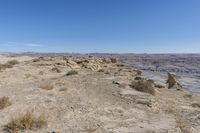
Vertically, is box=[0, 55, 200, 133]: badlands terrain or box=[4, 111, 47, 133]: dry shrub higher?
box=[4, 111, 47, 133]: dry shrub

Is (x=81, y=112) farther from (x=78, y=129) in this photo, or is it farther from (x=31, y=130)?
(x=31, y=130)

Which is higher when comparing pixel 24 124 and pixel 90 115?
pixel 24 124

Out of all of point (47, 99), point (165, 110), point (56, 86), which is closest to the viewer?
point (165, 110)

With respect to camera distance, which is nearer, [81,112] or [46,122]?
[46,122]

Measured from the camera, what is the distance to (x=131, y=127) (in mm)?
9570

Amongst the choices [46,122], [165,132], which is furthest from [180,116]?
[46,122]

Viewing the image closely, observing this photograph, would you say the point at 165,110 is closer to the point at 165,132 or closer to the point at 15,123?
the point at 165,132

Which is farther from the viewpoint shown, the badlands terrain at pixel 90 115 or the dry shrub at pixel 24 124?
the badlands terrain at pixel 90 115

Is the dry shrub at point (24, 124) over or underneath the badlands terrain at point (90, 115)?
over

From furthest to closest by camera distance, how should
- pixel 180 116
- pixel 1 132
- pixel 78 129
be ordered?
pixel 180 116 < pixel 78 129 < pixel 1 132

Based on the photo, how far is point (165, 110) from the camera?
12562 mm

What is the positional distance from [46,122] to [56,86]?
918 cm

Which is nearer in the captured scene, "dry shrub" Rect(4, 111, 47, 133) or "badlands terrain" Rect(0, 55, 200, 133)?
"dry shrub" Rect(4, 111, 47, 133)

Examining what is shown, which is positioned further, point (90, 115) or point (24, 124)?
point (90, 115)
